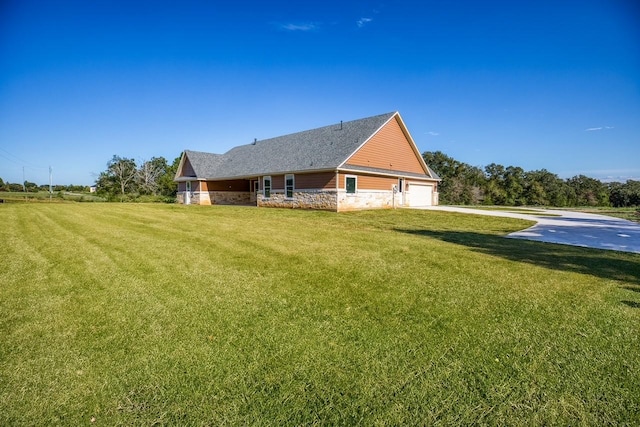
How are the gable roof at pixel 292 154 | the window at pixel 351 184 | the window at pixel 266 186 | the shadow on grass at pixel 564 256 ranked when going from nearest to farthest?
the shadow on grass at pixel 564 256 < the window at pixel 351 184 < the gable roof at pixel 292 154 < the window at pixel 266 186

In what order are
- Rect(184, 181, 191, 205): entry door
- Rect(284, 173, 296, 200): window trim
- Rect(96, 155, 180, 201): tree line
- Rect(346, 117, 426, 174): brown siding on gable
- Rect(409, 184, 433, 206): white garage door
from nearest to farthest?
1. Rect(346, 117, 426, 174): brown siding on gable
2. Rect(284, 173, 296, 200): window trim
3. Rect(409, 184, 433, 206): white garage door
4. Rect(184, 181, 191, 205): entry door
5. Rect(96, 155, 180, 201): tree line

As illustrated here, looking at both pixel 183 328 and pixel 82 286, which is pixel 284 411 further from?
pixel 82 286

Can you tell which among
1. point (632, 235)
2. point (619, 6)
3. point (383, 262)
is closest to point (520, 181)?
point (619, 6)

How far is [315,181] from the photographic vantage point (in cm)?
1992

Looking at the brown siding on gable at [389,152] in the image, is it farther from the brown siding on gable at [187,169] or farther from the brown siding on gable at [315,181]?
the brown siding on gable at [187,169]

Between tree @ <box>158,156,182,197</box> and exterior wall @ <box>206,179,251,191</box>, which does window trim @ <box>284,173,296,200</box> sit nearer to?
exterior wall @ <box>206,179,251,191</box>

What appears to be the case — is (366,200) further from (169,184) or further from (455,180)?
(455,180)

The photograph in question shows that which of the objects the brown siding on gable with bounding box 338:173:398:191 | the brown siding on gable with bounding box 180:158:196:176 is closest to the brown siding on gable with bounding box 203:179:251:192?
the brown siding on gable with bounding box 180:158:196:176

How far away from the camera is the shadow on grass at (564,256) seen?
5512 mm

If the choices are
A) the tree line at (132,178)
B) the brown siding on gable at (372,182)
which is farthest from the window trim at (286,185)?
the tree line at (132,178)

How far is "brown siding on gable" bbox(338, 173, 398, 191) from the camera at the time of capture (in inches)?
746

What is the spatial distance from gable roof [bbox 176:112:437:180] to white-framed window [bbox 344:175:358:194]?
1.40 metres

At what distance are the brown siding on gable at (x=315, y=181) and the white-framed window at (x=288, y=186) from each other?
0.45m

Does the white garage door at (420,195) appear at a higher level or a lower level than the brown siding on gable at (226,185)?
lower
